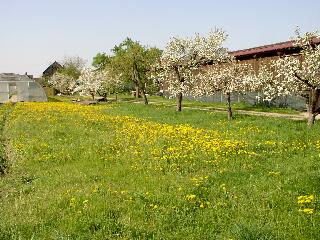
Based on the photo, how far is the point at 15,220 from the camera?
9453 millimetres

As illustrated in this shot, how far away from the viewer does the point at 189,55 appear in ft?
129

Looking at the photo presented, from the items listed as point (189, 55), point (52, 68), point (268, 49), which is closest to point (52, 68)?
point (52, 68)

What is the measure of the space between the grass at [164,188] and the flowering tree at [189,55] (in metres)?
19.2

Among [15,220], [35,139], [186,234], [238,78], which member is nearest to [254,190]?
[186,234]

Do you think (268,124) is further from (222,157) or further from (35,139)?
(35,139)

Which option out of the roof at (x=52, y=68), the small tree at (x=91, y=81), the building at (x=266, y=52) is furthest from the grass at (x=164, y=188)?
the roof at (x=52, y=68)

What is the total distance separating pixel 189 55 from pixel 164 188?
2920cm

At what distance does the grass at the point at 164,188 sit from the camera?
8.64m

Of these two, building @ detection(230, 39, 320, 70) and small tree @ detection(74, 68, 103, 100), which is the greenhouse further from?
building @ detection(230, 39, 320, 70)

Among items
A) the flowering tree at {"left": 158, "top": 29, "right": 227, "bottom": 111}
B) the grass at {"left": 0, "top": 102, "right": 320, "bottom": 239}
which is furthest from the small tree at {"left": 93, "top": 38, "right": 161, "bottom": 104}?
the grass at {"left": 0, "top": 102, "right": 320, "bottom": 239}

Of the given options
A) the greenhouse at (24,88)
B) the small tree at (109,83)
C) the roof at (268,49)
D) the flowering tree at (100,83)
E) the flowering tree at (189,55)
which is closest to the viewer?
the flowering tree at (189,55)

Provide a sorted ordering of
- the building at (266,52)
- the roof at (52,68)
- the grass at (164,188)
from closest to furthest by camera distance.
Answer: the grass at (164,188), the building at (266,52), the roof at (52,68)

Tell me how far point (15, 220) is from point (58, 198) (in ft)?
4.94

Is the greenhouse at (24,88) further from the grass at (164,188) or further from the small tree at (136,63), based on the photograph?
the grass at (164,188)
